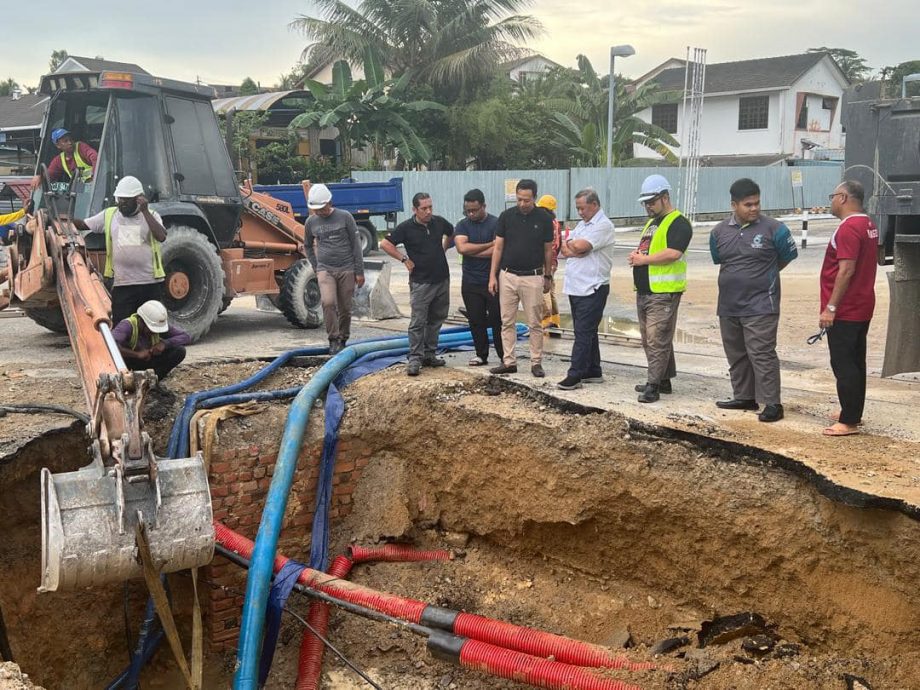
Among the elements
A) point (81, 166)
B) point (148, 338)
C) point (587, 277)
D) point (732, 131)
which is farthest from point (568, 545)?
point (732, 131)

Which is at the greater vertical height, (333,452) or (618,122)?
(618,122)

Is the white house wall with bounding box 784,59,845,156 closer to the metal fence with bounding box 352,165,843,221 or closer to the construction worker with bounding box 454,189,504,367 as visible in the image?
the metal fence with bounding box 352,165,843,221

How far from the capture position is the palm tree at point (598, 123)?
28.9m

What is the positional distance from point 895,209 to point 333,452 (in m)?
4.37

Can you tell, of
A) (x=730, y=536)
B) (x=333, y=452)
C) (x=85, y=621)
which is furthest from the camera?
(x=333, y=452)

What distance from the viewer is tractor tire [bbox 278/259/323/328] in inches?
392

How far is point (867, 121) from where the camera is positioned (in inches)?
246

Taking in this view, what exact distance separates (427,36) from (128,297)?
2231cm

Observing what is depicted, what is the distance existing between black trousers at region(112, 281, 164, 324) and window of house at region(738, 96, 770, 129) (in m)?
34.6

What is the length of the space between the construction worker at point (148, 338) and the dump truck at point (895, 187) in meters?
5.03

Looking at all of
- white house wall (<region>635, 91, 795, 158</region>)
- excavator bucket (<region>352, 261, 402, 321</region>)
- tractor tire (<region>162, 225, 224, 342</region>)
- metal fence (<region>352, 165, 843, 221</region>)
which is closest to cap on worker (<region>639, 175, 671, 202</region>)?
tractor tire (<region>162, 225, 224, 342</region>)

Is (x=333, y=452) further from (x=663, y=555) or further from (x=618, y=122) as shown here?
(x=618, y=122)

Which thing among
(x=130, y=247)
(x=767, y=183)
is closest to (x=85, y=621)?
(x=130, y=247)

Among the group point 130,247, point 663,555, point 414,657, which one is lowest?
point 414,657
